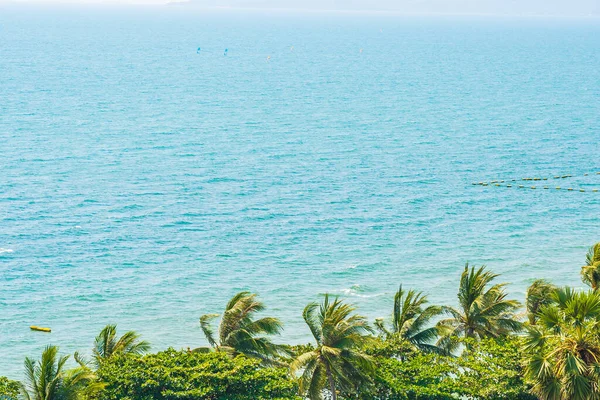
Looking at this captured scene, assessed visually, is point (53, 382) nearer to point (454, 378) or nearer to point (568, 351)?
point (454, 378)

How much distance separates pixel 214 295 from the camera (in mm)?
61000

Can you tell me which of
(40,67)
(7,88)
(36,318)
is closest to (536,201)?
(36,318)

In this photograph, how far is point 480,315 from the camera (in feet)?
129

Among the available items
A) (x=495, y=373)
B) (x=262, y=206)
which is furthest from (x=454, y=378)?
(x=262, y=206)

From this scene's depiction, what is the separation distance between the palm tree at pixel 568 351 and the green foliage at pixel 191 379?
1000 cm

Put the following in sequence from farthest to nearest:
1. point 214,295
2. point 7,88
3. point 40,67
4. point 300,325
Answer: point 40,67
point 7,88
point 214,295
point 300,325

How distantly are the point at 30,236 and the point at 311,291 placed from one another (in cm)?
2615

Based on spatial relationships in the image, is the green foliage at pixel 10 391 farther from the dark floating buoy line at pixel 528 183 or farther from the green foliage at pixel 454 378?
the dark floating buoy line at pixel 528 183

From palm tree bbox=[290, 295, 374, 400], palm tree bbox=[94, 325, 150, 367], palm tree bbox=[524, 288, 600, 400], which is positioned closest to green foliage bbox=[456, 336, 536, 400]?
palm tree bbox=[524, 288, 600, 400]

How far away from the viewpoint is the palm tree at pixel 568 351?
29.8m

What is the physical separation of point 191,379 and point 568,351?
14870mm

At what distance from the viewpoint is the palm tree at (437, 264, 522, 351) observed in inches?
1542

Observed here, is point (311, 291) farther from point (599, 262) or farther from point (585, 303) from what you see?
point (585, 303)

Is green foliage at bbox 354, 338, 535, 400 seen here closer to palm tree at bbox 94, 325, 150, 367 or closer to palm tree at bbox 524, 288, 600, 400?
palm tree at bbox 524, 288, 600, 400
